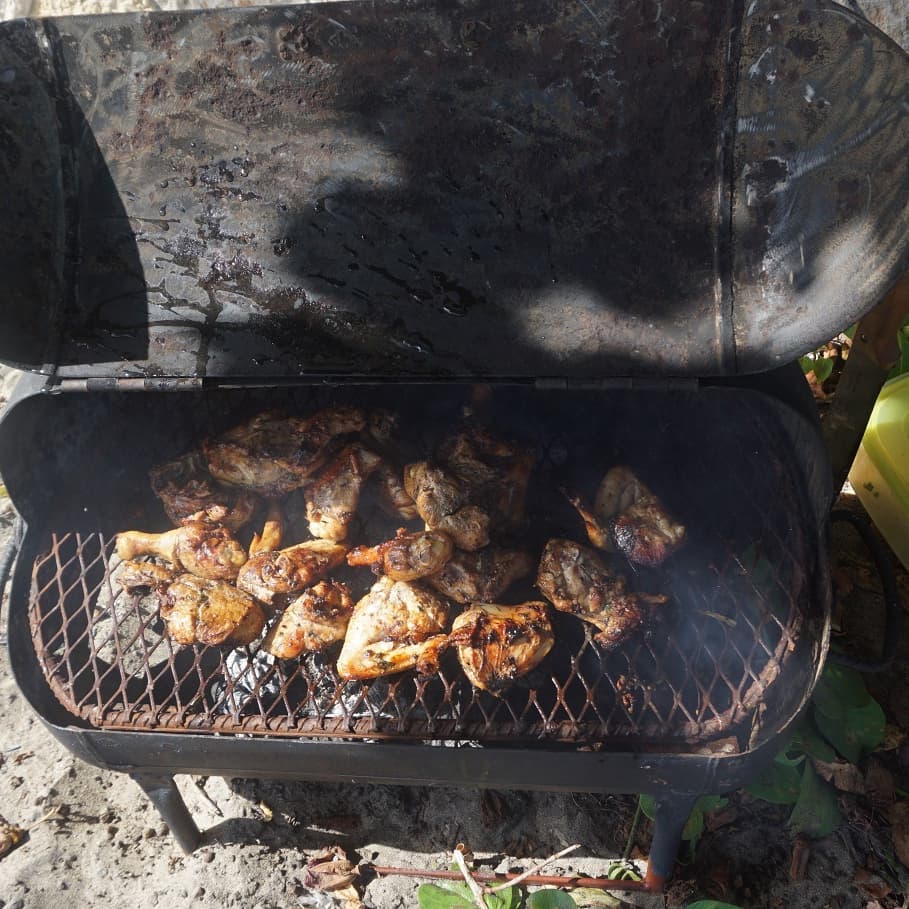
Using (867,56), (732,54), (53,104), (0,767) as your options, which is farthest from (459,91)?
(0,767)

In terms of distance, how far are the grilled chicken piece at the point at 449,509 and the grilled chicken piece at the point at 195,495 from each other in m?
0.73

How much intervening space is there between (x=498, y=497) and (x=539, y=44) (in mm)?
1478

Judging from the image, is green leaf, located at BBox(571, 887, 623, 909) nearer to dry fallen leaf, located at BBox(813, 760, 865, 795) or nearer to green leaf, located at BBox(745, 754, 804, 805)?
green leaf, located at BBox(745, 754, 804, 805)

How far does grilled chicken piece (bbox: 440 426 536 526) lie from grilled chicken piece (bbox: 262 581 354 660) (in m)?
0.61

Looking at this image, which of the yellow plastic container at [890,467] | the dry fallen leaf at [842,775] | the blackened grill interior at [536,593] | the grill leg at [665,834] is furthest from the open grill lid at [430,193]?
the dry fallen leaf at [842,775]

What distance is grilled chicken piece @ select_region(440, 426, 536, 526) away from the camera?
268 centimetres

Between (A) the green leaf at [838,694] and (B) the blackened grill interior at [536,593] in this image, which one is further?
(A) the green leaf at [838,694]

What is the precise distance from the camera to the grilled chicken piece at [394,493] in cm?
276

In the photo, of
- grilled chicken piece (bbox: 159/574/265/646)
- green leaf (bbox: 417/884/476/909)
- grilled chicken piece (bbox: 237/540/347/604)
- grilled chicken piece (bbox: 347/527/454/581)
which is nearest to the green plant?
green leaf (bbox: 417/884/476/909)

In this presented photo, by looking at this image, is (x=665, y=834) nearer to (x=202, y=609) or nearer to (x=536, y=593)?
(x=536, y=593)

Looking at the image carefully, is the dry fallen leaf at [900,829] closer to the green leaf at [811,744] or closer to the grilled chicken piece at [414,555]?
the green leaf at [811,744]

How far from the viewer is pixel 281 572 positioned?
8.27 feet

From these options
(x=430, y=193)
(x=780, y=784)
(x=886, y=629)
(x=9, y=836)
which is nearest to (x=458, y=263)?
(x=430, y=193)

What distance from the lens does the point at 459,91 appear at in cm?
210
